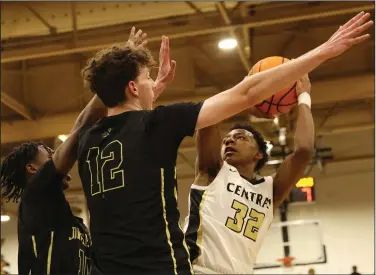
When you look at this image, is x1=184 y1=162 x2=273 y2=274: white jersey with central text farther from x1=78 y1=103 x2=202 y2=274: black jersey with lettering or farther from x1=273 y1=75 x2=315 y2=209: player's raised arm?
x1=78 y1=103 x2=202 y2=274: black jersey with lettering

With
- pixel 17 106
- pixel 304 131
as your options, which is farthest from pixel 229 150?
pixel 17 106

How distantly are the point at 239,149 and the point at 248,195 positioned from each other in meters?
0.44

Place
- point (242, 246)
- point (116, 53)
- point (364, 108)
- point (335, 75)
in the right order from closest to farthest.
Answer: point (116, 53) → point (242, 246) → point (335, 75) → point (364, 108)

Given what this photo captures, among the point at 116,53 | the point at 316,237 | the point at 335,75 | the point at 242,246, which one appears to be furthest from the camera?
the point at 316,237

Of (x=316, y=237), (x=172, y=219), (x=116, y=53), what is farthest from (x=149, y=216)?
(x=316, y=237)

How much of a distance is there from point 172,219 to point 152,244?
0.13 m

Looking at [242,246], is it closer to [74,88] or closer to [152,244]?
[152,244]

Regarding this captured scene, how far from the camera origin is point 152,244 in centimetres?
224

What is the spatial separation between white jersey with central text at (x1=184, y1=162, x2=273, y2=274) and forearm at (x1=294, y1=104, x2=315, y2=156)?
34cm

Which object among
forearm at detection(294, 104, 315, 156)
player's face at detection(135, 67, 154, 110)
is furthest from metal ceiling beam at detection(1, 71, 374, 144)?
player's face at detection(135, 67, 154, 110)

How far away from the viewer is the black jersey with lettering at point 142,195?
2.25 m

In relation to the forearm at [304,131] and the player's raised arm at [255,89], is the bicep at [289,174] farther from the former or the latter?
the player's raised arm at [255,89]

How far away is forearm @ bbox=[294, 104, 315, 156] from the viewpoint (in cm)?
358

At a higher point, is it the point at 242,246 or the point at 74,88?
the point at 74,88
